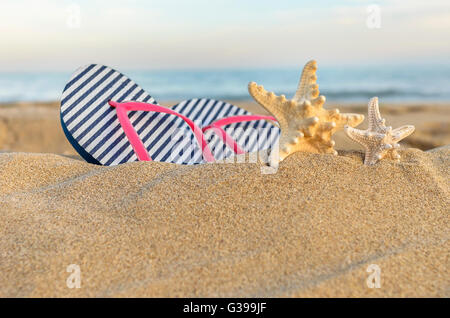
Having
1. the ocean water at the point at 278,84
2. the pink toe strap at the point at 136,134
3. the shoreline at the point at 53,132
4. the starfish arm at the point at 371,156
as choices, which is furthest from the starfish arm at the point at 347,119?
the ocean water at the point at 278,84

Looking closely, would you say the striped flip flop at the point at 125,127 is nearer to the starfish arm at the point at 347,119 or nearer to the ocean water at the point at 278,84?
the starfish arm at the point at 347,119

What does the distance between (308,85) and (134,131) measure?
3.45 ft

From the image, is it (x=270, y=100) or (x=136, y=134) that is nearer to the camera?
(x=270, y=100)

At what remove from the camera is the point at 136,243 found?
1.37 m

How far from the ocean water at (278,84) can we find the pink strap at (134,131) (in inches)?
364

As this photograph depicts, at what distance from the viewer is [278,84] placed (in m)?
16.5

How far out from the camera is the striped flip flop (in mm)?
2324

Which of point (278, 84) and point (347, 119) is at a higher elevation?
point (278, 84)

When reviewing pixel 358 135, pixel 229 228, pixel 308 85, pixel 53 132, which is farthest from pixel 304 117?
pixel 53 132

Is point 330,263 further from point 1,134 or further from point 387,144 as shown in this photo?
point 1,134

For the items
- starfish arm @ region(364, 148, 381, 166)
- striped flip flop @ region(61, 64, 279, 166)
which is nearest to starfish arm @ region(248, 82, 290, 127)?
starfish arm @ region(364, 148, 381, 166)

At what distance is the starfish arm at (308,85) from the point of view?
1.79 meters

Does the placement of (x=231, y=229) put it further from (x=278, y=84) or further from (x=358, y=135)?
(x=278, y=84)

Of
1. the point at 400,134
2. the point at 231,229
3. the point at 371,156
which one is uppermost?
the point at 400,134
